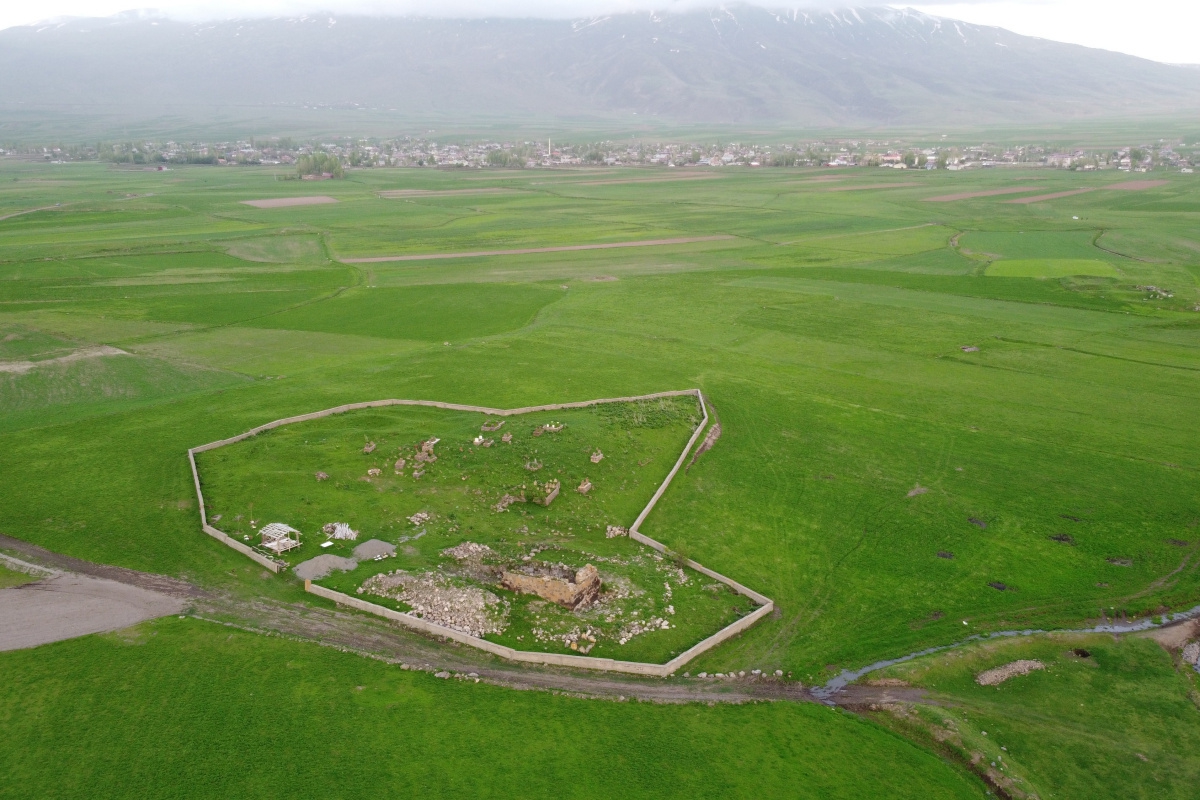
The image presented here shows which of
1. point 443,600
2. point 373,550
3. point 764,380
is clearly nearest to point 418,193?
point 764,380

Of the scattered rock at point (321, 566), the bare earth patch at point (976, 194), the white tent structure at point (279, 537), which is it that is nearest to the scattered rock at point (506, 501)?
the scattered rock at point (321, 566)

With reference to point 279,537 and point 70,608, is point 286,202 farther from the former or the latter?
point 70,608

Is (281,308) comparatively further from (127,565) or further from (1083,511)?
(1083,511)

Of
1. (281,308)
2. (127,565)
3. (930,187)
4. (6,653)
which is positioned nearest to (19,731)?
(6,653)

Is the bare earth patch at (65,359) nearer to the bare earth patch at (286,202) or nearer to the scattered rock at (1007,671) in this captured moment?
the scattered rock at (1007,671)

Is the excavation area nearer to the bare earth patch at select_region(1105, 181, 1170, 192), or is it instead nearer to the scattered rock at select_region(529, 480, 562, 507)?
the scattered rock at select_region(529, 480, 562, 507)

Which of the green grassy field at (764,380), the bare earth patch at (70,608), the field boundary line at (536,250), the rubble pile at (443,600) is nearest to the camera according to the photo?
the bare earth patch at (70,608)
